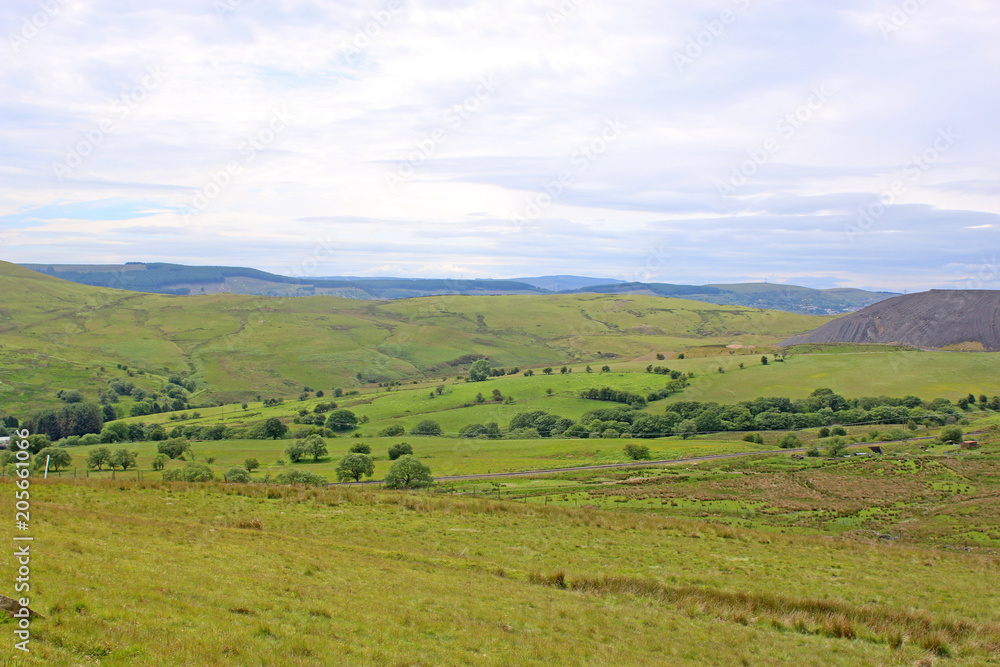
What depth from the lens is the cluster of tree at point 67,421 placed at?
135 metres

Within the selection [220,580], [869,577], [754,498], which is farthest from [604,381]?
[220,580]

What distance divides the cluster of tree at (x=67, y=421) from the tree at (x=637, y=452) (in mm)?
118273

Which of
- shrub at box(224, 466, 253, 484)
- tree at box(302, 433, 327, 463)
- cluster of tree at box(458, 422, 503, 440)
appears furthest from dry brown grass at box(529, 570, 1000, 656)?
cluster of tree at box(458, 422, 503, 440)

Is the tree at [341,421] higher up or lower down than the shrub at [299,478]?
lower down

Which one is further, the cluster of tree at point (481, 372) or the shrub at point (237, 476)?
the cluster of tree at point (481, 372)

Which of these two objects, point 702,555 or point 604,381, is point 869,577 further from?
point 604,381

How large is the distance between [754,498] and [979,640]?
3923 cm

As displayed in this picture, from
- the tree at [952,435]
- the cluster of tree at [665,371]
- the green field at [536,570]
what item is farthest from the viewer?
the cluster of tree at [665,371]

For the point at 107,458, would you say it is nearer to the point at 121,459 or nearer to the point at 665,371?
the point at 121,459

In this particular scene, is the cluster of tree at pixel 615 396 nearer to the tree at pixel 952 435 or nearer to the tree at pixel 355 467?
the tree at pixel 952 435

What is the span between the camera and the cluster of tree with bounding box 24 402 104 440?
135 m

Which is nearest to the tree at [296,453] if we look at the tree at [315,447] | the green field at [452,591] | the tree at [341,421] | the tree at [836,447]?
the tree at [315,447]

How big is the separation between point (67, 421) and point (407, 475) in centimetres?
11735

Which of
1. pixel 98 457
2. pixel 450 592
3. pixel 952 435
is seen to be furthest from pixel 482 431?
pixel 450 592
